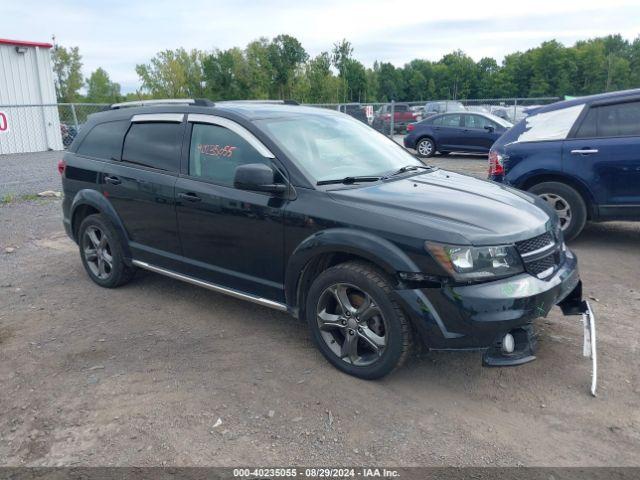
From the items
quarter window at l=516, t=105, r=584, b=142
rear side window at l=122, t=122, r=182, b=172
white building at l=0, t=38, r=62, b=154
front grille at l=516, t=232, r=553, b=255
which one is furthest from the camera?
white building at l=0, t=38, r=62, b=154

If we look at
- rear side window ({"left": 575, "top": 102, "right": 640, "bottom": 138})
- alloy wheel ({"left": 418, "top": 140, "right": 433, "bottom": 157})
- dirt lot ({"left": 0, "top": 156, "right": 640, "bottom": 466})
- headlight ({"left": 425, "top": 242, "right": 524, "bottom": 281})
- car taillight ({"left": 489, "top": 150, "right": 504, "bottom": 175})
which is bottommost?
dirt lot ({"left": 0, "top": 156, "right": 640, "bottom": 466})

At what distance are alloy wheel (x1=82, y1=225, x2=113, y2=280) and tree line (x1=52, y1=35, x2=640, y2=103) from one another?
158 ft

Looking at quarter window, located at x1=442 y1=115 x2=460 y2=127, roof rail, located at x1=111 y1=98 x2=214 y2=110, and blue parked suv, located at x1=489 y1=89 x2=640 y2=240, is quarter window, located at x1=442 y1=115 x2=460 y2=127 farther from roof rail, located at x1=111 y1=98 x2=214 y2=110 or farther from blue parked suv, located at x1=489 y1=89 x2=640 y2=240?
roof rail, located at x1=111 y1=98 x2=214 y2=110

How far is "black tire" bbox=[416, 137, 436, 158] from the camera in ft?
57.2

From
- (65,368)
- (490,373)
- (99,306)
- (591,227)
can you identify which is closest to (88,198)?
(99,306)

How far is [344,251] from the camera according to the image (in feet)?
11.6

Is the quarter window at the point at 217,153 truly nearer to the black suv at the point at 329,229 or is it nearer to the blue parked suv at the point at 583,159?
the black suv at the point at 329,229

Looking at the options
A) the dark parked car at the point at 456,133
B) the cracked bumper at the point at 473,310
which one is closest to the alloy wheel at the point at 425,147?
the dark parked car at the point at 456,133

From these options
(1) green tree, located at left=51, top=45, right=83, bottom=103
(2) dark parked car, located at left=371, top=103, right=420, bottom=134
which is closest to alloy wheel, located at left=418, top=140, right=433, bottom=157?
(2) dark parked car, located at left=371, top=103, right=420, bottom=134

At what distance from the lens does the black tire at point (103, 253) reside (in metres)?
5.22

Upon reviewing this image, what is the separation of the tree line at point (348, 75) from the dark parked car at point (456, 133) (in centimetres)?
3692

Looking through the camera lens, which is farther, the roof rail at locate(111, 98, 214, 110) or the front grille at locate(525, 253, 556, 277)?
the roof rail at locate(111, 98, 214, 110)

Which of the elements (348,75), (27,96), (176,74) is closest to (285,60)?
(176,74)

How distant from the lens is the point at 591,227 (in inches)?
295
